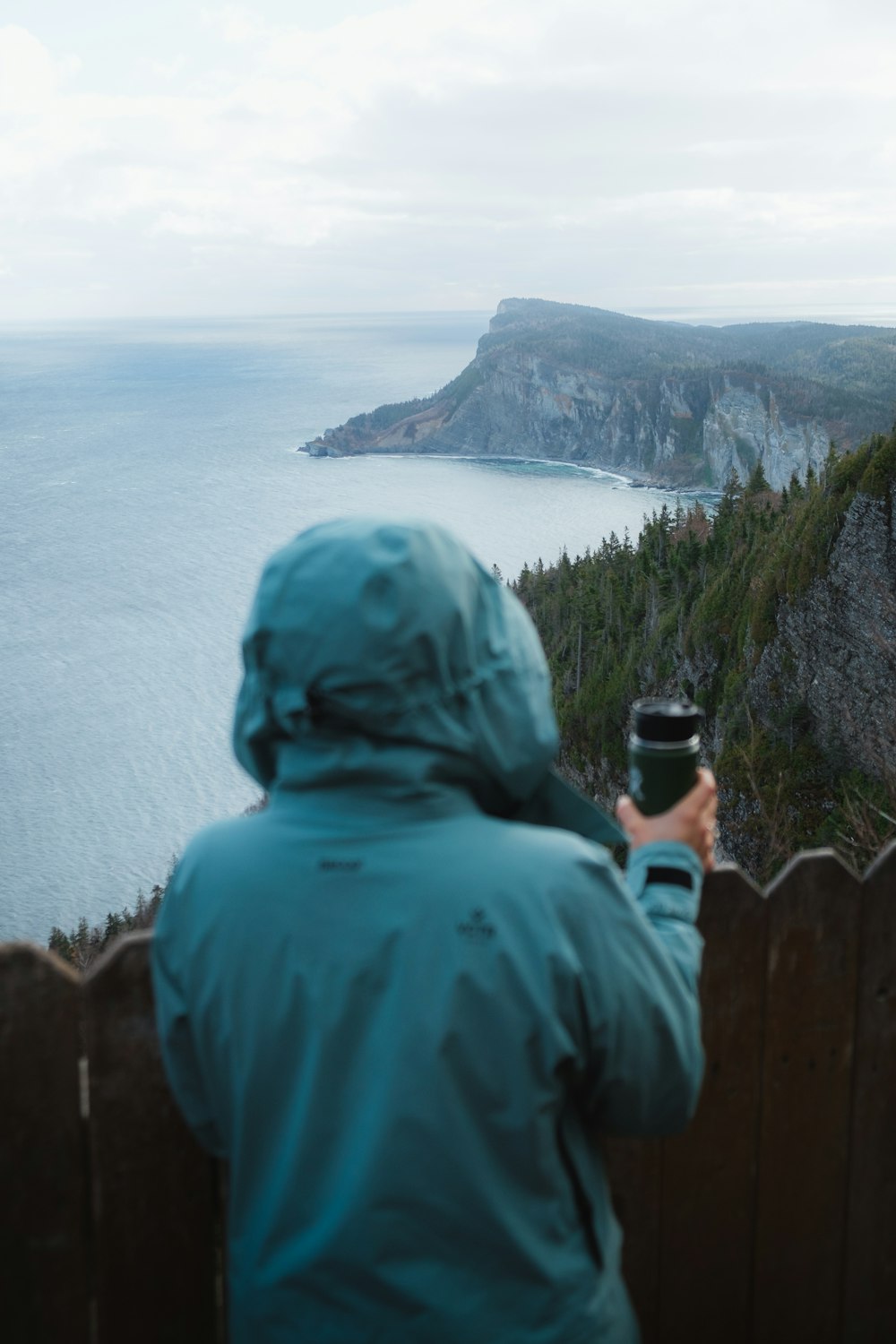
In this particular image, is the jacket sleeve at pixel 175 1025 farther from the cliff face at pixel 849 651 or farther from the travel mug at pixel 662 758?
the cliff face at pixel 849 651

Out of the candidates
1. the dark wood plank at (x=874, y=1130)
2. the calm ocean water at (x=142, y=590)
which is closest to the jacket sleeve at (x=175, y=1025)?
the dark wood plank at (x=874, y=1130)

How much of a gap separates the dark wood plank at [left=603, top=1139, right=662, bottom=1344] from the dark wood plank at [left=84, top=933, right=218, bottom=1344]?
2.44 ft

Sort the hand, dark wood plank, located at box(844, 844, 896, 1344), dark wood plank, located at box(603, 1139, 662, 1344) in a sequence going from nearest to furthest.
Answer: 1. the hand
2. dark wood plank, located at box(603, 1139, 662, 1344)
3. dark wood plank, located at box(844, 844, 896, 1344)

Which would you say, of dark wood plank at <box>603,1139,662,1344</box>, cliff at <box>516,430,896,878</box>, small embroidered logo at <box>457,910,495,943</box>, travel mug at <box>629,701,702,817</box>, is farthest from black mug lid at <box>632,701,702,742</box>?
cliff at <box>516,430,896,878</box>

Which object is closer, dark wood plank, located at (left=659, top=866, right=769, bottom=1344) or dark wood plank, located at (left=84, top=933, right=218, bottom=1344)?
dark wood plank, located at (left=84, top=933, right=218, bottom=1344)

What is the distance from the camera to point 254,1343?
1488 mm

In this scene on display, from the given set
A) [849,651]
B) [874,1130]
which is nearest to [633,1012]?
[874,1130]

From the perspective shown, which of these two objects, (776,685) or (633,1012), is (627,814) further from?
(776,685)

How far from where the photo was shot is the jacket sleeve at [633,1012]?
53.7 inches

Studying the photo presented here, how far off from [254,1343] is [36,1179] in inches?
21.0

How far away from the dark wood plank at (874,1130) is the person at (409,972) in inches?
40.8

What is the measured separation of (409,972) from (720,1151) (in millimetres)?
1249

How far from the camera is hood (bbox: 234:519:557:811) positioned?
134 cm

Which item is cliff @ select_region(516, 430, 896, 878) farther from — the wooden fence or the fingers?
the fingers
